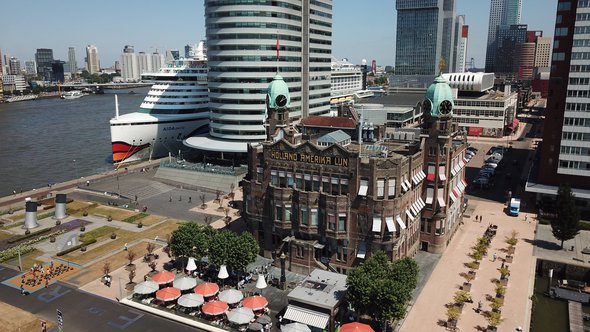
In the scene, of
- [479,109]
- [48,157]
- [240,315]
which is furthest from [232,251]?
[479,109]

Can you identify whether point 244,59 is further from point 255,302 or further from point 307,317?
point 307,317

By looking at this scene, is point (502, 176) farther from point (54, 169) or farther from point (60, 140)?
point (60, 140)

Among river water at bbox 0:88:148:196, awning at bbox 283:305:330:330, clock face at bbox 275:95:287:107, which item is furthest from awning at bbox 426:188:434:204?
river water at bbox 0:88:148:196

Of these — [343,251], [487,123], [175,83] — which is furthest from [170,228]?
[487,123]

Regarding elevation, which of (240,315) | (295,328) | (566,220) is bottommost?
(240,315)

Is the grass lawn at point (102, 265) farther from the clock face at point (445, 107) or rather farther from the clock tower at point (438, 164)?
the clock face at point (445, 107)

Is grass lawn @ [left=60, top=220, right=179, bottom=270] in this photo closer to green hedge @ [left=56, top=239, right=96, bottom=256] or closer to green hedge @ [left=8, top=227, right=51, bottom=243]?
green hedge @ [left=56, top=239, right=96, bottom=256]

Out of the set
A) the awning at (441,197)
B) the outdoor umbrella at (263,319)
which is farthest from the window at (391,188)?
the outdoor umbrella at (263,319)
